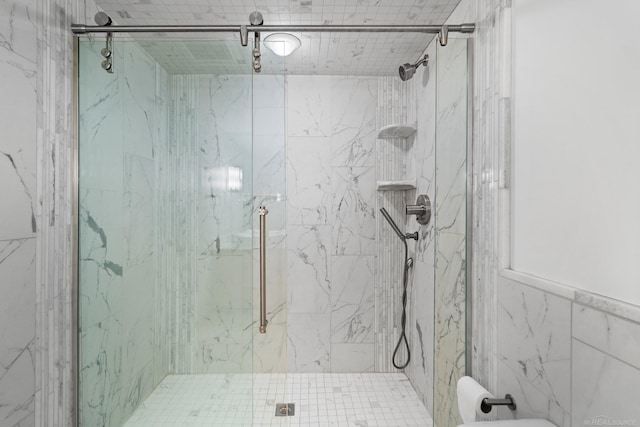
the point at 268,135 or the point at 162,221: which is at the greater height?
the point at 268,135

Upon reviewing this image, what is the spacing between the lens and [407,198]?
250cm

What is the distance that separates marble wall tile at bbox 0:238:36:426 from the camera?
3.72 feet

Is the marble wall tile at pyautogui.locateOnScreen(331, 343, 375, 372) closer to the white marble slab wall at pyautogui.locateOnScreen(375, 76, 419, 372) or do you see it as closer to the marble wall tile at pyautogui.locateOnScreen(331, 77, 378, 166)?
the white marble slab wall at pyautogui.locateOnScreen(375, 76, 419, 372)

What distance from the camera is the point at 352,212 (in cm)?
254

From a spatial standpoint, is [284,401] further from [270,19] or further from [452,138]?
[270,19]

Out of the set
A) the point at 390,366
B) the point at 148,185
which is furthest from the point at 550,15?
the point at 390,366

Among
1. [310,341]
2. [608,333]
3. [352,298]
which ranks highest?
[608,333]

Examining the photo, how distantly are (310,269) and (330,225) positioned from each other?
0.35m

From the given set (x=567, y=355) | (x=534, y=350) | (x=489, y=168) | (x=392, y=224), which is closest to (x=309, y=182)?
(x=392, y=224)

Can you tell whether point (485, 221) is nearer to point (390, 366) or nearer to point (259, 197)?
point (259, 197)

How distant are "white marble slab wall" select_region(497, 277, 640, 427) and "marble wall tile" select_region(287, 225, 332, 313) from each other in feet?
4.57

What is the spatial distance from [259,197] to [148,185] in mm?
462

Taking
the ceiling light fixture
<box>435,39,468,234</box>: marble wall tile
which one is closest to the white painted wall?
<box>435,39,468,234</box>: marble wall tile

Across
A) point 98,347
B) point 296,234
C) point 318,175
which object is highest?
point 318,175
